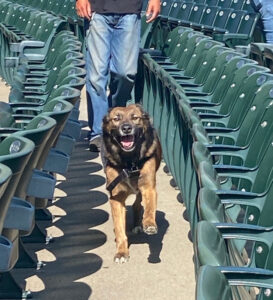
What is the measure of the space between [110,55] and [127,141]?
2.57 meters

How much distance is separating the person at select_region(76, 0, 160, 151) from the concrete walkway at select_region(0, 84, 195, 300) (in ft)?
3.79

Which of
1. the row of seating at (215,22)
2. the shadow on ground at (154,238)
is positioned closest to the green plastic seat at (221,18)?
the row of seating at (215,22)

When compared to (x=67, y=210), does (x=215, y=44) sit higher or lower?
higher

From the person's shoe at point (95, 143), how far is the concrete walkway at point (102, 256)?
1095mm

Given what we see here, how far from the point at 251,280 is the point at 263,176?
1.31m

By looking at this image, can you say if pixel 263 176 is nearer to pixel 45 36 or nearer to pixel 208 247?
pixel 208 247

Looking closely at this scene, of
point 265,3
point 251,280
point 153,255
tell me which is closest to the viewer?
point 251,280

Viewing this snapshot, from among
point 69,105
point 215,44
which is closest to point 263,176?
point 69,105

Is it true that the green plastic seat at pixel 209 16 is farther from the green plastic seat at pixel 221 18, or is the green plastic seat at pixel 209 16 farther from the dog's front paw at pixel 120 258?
the dog's front paw at pixel 120 258

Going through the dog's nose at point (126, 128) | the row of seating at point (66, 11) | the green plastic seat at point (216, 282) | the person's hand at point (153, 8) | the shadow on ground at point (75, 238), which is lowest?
the row of seating at point (66, 11)

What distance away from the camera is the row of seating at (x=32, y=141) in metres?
3.50

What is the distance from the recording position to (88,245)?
5590 mm

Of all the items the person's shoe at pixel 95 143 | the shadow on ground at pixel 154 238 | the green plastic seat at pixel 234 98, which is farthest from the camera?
the person's shoe at pixel 95 143

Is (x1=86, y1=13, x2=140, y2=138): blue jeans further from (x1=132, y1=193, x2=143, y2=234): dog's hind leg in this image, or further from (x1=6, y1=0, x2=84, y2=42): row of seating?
(x1=6, y1=0, x2=84, y2=42): row of seating
